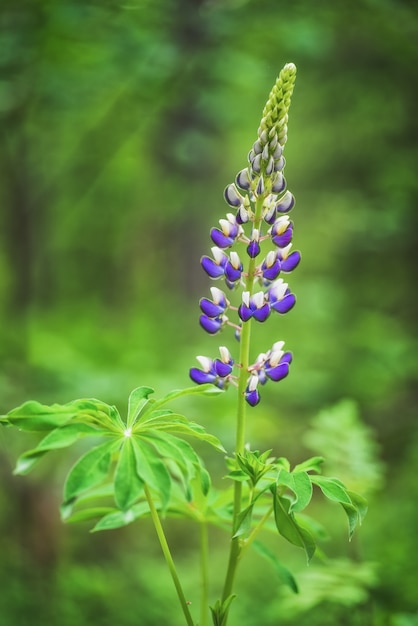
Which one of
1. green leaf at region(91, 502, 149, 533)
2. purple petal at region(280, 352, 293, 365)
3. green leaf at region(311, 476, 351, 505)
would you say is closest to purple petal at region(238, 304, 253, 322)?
purple petal at region(280, 352, 293, 365)

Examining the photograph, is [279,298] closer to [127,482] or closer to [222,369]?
[222,369]

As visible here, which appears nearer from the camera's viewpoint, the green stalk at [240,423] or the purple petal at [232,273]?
the green stalk at [240,423]

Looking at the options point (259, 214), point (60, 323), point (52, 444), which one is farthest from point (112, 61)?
point (52, 444)

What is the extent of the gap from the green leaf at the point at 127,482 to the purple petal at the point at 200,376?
15.8 inches

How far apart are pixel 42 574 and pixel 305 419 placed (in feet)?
12.0

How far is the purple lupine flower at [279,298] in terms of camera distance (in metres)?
1.88

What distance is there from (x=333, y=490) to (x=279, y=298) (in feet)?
2.10

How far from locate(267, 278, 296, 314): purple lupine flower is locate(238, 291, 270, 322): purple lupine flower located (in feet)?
0.39

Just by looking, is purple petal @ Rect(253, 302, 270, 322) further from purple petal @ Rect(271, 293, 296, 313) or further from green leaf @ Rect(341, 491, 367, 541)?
green leaf @ Rect(341, 491, 367, 541)

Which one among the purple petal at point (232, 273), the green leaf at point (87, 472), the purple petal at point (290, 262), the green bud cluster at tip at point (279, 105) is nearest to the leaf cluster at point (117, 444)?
the green leaf at point (87, 472)

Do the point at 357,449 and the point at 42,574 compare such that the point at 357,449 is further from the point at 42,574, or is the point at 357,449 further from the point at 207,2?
the point at 207,2

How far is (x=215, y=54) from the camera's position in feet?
15.8

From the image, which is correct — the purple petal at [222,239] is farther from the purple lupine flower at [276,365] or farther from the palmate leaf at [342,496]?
the palmate leaf at [342,496]

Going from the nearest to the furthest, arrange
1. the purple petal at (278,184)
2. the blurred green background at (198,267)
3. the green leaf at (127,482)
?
the green leaf at (127,482) < the purple petal at (278,184) < the blurred green background at (198,267)
